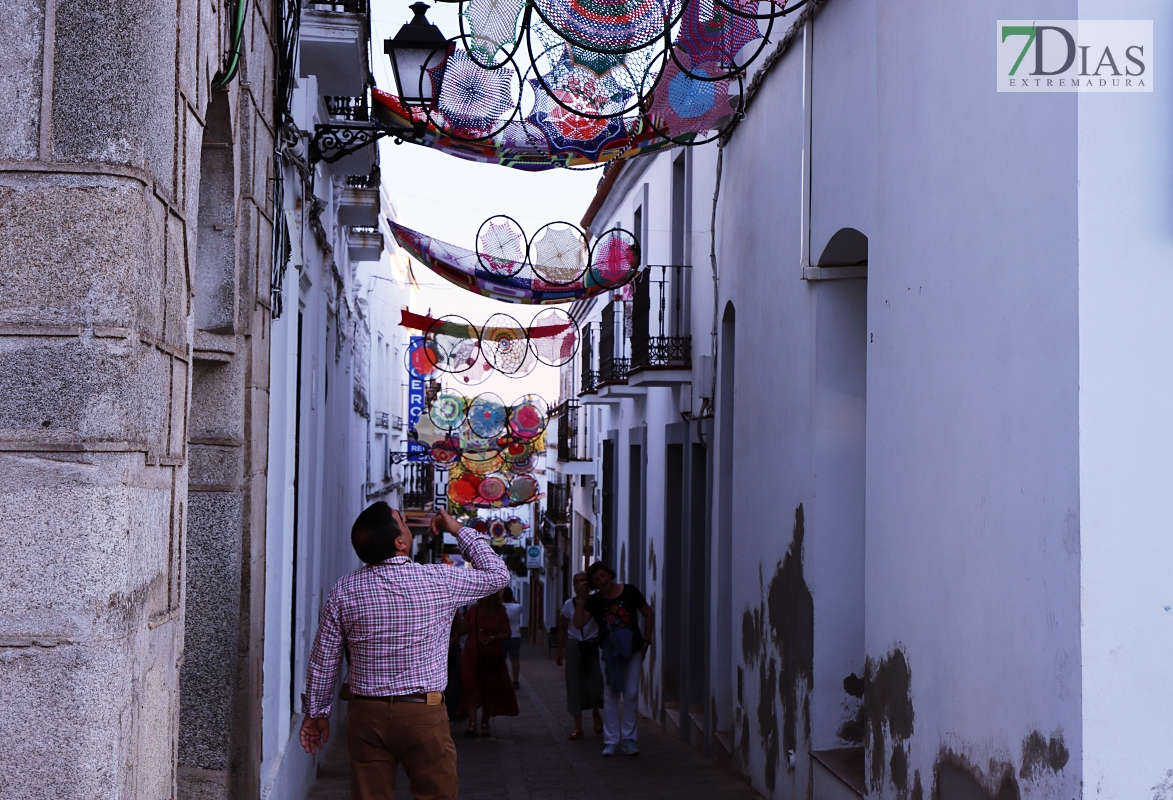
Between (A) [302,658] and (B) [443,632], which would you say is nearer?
(B) [443,632]

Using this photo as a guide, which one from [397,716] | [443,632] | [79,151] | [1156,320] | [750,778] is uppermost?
[79,151]

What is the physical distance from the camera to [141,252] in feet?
9.71

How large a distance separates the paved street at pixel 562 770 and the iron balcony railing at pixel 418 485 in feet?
54.7

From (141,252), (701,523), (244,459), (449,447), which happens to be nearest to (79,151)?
(141,252)

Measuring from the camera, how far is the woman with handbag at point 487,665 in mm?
11570

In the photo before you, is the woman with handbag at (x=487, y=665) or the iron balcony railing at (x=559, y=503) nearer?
the woman with handbag at (x=487, y=665)

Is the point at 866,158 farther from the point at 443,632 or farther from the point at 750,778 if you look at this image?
the point at 750,778

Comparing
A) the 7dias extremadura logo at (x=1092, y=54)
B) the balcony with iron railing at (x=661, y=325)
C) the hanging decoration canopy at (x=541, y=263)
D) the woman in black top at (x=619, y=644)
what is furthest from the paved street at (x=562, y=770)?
the 7dias extremadura logo at (x=1092, y=54)

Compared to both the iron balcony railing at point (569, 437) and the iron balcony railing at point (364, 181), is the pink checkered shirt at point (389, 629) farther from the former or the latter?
the iron balcony railing at point (569, 437)

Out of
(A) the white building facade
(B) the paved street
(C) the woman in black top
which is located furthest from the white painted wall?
(C) the woman in black top

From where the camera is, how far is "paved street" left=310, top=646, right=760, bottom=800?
8.44 m

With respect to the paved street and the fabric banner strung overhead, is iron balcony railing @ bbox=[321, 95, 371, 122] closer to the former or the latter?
the fabric banner strung overhead

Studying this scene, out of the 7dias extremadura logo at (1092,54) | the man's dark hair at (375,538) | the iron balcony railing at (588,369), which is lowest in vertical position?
the man's dark hair at (375,538)

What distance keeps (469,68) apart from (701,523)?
572cm
